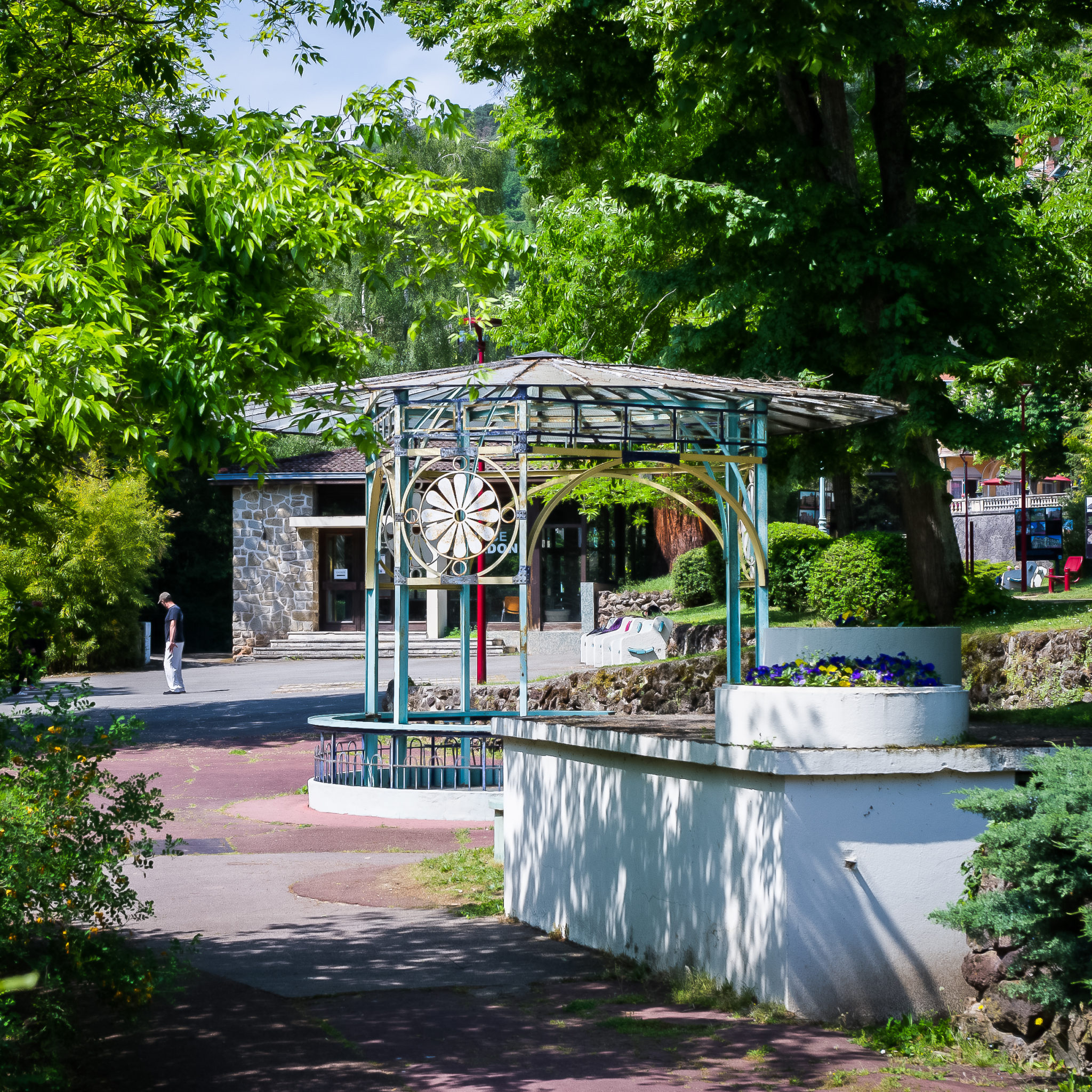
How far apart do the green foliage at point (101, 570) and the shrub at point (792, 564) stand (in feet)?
55.5

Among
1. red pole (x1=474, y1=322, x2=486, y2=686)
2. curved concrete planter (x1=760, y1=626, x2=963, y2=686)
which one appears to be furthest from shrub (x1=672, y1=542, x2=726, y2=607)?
curved concrete planter (x1=760, y1=626, x2=963, y2=686)

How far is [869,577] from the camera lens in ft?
56.1

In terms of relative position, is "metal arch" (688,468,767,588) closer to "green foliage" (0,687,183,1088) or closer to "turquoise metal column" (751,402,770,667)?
"turquoise metal column" (751,402,770,667)

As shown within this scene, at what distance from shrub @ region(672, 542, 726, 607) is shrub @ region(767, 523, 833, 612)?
15.9ft

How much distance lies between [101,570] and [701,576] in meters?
15.0

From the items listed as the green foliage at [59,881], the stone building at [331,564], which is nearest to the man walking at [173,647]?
the stone building at [331,564]

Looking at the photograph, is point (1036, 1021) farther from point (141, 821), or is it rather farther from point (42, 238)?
point (42, 238)

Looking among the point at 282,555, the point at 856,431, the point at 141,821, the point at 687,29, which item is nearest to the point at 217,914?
the point at 141,821

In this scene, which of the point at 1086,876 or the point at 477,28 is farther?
the point at 477,28

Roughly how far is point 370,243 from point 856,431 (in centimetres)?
977

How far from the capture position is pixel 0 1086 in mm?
3719

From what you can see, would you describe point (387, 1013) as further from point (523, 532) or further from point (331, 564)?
point (331, 564)

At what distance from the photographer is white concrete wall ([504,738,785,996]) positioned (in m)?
5.82

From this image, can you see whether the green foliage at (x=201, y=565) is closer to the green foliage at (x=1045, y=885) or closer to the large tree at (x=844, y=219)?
the large tree at (x=844, y=219)
